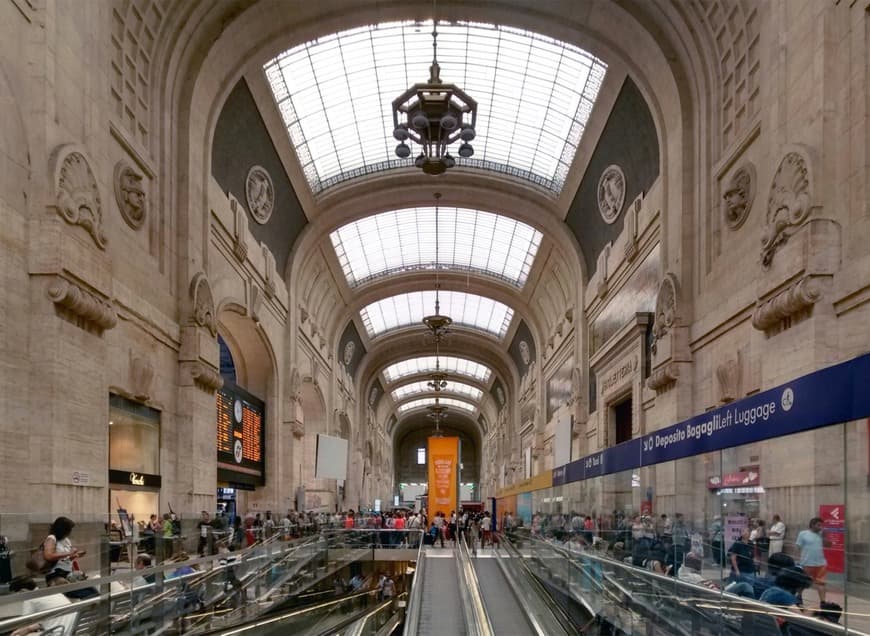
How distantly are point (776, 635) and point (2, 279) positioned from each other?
9686 mm

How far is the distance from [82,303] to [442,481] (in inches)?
1525

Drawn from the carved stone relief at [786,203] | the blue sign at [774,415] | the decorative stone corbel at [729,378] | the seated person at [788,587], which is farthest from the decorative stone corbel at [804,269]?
the seated person at [788,587]

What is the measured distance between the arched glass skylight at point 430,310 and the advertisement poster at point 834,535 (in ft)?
138

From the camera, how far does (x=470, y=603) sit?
12.2 meters

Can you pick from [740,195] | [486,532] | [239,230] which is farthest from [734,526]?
[486,532]

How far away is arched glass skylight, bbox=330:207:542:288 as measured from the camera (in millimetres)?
34844

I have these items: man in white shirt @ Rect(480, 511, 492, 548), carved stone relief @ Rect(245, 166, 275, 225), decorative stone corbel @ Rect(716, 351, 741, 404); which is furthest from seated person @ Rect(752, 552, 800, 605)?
man in white shirt @ Rect(480, 511, 492, 548)

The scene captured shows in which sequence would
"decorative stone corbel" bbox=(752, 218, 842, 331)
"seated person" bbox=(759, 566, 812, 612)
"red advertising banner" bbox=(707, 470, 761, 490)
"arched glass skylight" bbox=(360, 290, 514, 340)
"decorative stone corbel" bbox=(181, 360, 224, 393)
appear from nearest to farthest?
"seated person" bbox=(759, 566, 812, 612)
"red advertising banner" bbox=(707, 470, 761, 490)
"decorative stone corbel" bbox=(752, 218, 842, 331)
"decorative stone corbel" bbox=(181, 360, 224, 393)
"arched glass skylight" bbox=(360, 290, 514, 340)

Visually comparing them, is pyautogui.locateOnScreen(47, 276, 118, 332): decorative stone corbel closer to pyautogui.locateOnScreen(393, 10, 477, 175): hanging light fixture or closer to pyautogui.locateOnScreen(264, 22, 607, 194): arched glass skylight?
pyautogui.locateOnScreen(393, 10, 477, 175): hanging light fixture

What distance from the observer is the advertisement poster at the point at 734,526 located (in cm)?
434

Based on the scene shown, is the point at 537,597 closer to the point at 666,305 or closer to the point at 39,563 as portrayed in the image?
the point at 39,563

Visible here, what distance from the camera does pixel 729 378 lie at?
13.6m

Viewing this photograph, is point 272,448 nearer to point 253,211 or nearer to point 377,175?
point 253,211

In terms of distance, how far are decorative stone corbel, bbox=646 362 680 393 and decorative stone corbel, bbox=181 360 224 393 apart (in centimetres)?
941
